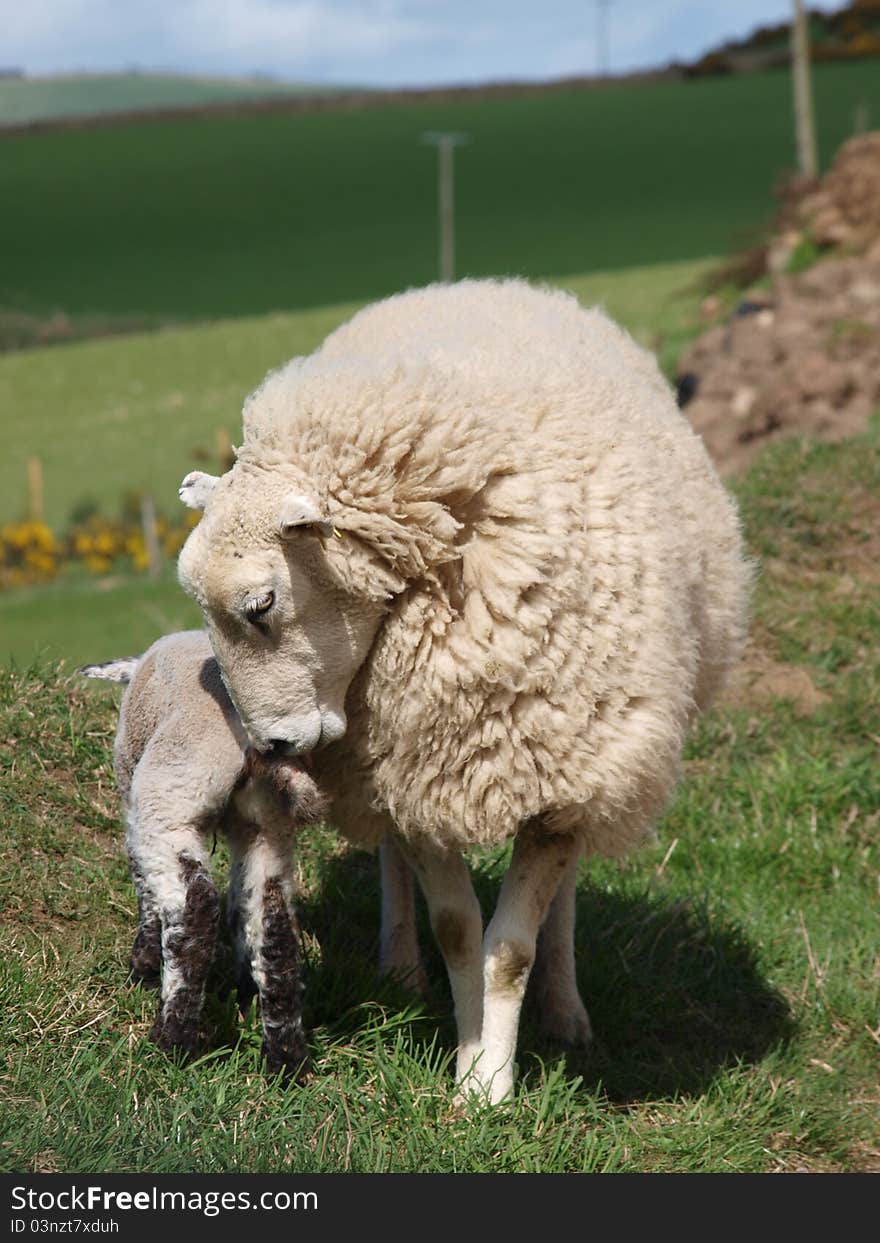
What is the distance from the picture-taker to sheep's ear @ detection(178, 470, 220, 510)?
343cm

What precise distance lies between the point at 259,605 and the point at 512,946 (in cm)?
110

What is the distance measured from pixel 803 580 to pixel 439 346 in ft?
11.4

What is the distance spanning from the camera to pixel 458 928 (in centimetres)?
380

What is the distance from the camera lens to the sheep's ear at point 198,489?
343 centimetres

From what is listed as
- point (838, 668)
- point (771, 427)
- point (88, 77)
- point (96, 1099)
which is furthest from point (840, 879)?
point (88, 77)

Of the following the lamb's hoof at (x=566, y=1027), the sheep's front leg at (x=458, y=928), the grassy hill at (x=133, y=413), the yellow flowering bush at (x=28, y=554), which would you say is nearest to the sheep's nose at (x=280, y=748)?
the sheep's front leg at (x=458, y=928)

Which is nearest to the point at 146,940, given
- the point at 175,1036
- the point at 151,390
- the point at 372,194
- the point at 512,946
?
the point at 175,1036

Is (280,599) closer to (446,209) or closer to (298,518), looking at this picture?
(298,518)

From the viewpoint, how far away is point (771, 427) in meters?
12.4

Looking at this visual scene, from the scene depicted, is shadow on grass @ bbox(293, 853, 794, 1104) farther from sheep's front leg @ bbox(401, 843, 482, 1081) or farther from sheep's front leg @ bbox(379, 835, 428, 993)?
sheep's front leg @ bbox(401, 843, 482, 1081)

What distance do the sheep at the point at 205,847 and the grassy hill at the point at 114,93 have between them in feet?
186

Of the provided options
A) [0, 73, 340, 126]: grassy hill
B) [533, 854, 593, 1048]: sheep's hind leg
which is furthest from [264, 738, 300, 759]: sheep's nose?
[0, 73, 340, 126]: grassy hill

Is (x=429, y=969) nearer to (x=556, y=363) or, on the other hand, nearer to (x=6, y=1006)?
(x=6, y=1006)

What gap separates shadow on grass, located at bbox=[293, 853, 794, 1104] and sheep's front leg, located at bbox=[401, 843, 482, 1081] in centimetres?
17
